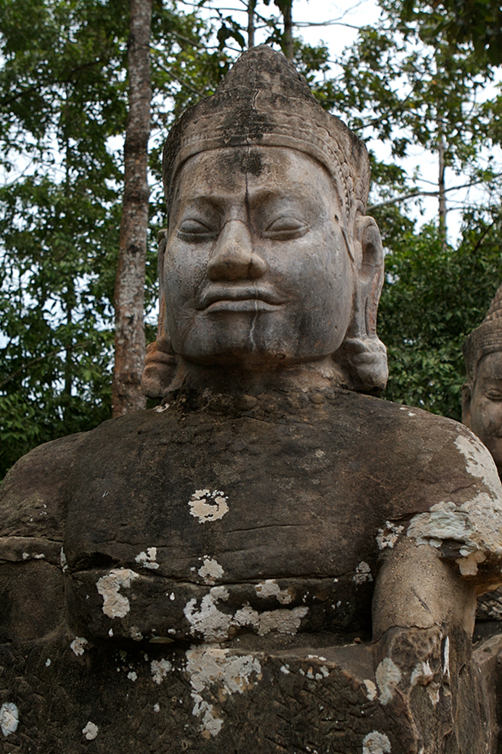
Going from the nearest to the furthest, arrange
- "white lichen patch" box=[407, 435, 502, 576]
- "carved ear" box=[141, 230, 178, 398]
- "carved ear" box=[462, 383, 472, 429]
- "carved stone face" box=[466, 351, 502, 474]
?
"white lichen patch" box=[407, 435, 502, 576] → "carved ear" box=[141, 230, 178, 398] → "carved stone face" box=[466, 351, 502, 474] → "carved ear" box=[462, 383, 472, 429]

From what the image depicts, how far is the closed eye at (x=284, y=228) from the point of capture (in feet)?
8.61

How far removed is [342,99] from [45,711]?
26.8 feet

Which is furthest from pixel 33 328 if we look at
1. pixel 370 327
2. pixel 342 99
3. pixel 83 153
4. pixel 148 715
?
pixel 148 715

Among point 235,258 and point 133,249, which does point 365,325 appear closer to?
point 235,258

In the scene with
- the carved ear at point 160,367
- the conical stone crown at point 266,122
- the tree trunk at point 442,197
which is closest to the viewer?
the conical stone crown at point 266,122

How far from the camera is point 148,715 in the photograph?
2248 millimetres

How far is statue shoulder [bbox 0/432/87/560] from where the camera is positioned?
8.68 ft

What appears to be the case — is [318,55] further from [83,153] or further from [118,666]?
[118,666]

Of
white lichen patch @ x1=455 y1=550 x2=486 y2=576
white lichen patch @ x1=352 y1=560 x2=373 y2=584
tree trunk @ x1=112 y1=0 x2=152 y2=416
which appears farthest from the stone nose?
tree trunk @ x1=112 y1=0 x2=152 y2=416

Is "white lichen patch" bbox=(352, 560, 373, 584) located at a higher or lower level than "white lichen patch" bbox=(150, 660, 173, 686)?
higher

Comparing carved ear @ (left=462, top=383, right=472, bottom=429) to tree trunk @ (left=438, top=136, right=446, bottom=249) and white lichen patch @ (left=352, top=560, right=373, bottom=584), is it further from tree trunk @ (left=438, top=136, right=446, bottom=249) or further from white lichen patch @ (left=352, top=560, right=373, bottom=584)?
tree trunk @ (left=438, top=136, right=446, bottom=249)

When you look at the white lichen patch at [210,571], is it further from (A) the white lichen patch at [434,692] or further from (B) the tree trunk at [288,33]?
(B) the tree trunk at [288,33]

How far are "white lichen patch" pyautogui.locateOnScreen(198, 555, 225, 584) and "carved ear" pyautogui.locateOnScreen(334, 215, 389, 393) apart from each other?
93 cm

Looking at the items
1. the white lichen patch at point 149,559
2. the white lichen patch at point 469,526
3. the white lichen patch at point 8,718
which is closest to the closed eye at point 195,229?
the white lichen patch at point 149,559
